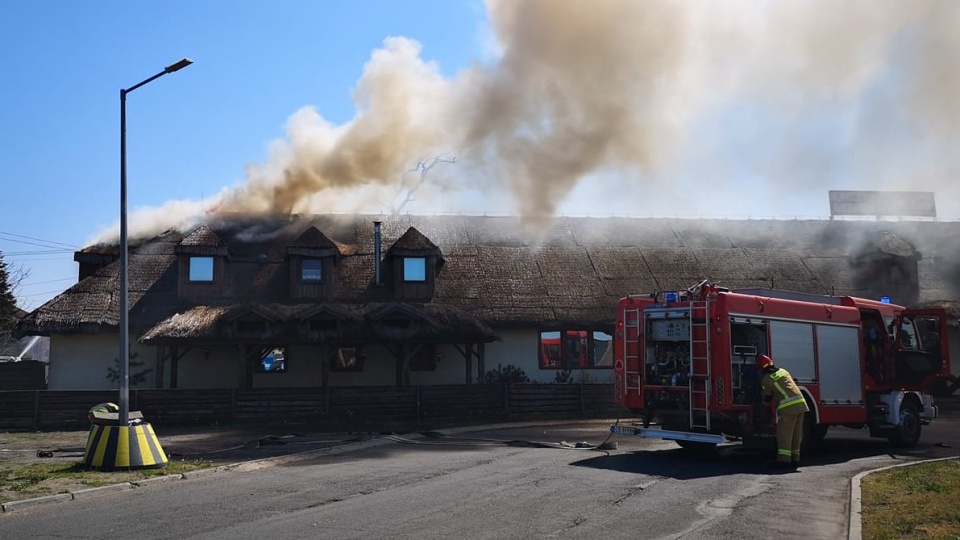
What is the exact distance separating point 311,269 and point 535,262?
827cm

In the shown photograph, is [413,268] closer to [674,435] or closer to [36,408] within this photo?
[36,408]

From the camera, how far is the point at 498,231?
107 feet

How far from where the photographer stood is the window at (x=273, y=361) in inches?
1075

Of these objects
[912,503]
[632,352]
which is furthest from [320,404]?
[912,503]

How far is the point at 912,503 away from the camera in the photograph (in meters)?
9.23

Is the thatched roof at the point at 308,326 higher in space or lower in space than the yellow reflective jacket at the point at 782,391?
higher

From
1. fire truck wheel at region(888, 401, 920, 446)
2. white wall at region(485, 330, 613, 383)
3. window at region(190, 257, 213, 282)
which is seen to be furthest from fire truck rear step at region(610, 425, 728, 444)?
window at region(190, 257, 213, 282)

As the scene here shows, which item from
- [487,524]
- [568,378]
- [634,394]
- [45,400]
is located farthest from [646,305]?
[45,400]

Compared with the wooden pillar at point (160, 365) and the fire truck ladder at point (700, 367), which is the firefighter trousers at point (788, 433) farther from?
the wooden pillar at point (160, 365)

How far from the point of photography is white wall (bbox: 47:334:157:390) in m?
26.0

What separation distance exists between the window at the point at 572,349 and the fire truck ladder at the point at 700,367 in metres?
15.2

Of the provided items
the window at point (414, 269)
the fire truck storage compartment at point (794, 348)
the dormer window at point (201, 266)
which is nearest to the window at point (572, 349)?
the window at point (414, 269)

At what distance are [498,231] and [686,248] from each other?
7648 mm

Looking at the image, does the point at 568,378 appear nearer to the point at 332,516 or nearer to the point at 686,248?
the point at 686,248
